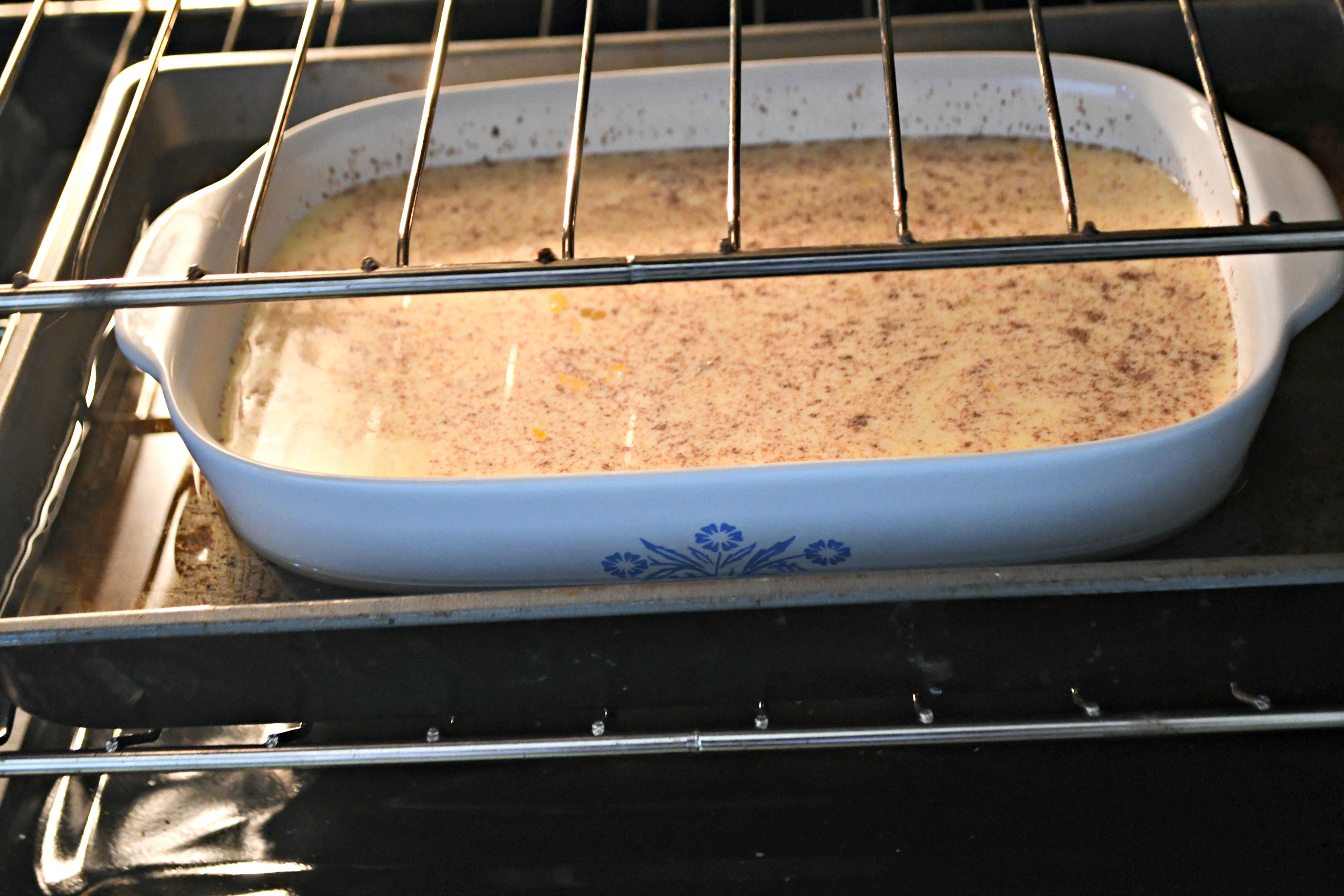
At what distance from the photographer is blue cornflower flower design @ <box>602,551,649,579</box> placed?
582 mm

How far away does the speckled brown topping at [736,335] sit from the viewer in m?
0.67

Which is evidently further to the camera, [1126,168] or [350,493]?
[1126,168]

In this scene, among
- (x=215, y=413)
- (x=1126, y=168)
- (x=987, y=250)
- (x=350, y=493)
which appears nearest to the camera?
(x=987, y=250)

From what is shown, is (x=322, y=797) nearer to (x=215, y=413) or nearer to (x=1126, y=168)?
(x=215, y=413)

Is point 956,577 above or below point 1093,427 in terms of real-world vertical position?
below

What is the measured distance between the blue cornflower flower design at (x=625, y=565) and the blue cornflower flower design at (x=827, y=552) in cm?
8

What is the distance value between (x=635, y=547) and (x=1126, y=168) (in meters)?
0.49

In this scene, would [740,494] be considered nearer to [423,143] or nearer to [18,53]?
[423,143]

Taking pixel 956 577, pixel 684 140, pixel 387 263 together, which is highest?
pixel 684 140

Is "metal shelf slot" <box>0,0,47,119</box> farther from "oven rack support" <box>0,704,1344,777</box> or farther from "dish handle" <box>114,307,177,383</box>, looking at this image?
"oven rack support" <box>0,704,1344,777</box>

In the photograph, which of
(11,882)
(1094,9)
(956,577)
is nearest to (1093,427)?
(956,577)

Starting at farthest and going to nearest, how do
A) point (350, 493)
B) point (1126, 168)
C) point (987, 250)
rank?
point (1126, 168)
point (350, 493)
point (987, 250)

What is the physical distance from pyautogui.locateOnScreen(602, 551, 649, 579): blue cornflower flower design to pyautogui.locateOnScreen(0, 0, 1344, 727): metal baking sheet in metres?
0.06

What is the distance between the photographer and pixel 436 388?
28.2 inches
